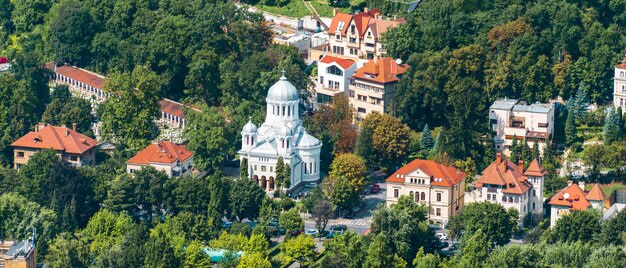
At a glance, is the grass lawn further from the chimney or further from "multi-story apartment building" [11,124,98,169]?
the chimney

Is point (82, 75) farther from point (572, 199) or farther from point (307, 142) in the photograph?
point (572, 199)

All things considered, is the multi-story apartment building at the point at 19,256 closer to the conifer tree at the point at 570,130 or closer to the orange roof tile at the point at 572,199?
the orange roof tile at the point at 572,199

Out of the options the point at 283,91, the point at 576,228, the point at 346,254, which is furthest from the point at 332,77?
the point at 576,228

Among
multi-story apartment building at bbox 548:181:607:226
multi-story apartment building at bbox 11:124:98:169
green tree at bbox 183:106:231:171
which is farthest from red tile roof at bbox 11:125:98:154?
multi-story apartment building at bbox 548:181:607:226

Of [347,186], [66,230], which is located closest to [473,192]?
[347,186]

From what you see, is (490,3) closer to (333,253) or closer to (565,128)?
(565,128)
